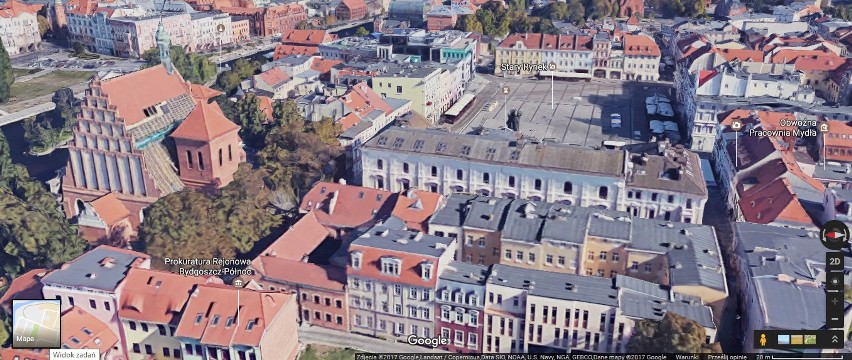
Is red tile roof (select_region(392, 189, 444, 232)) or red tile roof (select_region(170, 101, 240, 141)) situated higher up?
red tile roof (select_region(170, 101, 240, 141))

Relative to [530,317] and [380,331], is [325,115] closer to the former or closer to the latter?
[380,331]

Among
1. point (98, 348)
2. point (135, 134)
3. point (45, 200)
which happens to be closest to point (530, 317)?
point (98, 348)

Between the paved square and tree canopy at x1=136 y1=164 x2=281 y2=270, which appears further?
the paved square

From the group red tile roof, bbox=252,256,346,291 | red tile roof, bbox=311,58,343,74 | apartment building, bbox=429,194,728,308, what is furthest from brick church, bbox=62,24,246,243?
red tile roof, bbox=311,58,343,74

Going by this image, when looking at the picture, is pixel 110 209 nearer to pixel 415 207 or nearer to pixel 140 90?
pixel 140 90

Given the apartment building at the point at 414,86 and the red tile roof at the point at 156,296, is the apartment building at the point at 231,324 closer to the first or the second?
the red tile roof at the point at 156,296

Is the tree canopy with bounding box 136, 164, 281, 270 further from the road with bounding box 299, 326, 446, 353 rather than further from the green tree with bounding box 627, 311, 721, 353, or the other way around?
the green tree with bounding box 627, 311, 721, 353
